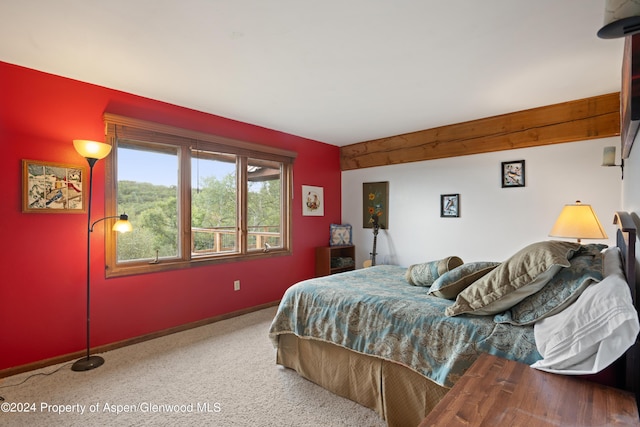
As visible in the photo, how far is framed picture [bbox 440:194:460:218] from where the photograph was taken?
4078mm

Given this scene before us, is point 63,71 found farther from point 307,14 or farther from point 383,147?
point 383,147

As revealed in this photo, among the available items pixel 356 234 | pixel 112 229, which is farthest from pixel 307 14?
pixel 356 234

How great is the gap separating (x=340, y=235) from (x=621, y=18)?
4573 mm

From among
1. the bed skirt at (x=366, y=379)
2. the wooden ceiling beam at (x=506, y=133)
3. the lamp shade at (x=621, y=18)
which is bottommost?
the bed skirt at (x=366, y=379)

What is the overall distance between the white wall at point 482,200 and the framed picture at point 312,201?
59cm

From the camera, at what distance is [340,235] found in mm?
5129

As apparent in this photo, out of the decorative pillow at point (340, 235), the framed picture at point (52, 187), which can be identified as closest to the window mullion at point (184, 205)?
the framed picture at point (52, 187)

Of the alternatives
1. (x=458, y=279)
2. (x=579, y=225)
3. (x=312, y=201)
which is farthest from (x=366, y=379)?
(x=312, y=201)

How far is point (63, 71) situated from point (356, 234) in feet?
13.4

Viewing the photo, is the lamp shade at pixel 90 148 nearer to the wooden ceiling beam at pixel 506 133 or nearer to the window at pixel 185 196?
the window at pixel 185 196

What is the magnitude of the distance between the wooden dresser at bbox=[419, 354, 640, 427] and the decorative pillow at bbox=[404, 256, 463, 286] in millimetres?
1030

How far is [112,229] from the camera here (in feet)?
9.64

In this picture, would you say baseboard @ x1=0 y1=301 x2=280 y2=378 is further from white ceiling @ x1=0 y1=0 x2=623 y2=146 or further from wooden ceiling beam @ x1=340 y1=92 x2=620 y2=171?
wooden ceiling beam @ x1=340 y1=92 x2=620 y2=171

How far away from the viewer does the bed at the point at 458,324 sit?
1.19 metres
